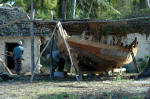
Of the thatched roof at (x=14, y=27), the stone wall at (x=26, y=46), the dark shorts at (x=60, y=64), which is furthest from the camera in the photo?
the stone wall at (x=26, y=46)

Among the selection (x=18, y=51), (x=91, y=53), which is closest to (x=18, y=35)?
(x=18, y=51)

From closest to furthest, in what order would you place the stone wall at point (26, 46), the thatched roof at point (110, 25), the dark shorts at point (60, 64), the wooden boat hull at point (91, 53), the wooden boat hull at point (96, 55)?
the thatched roof at point (110, 25) → the wooden boat hull at point (91, 53) → the wooden boat hull at point (96, 55) → the dark shorts at point (60, 64) → the stone wall at point (26, 46)

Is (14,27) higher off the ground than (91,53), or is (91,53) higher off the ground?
(14,27)

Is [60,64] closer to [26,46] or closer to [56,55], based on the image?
[56,55]

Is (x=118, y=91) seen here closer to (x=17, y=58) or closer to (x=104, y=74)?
(x=104, y=74)

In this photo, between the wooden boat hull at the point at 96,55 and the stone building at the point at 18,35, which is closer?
the wooden boat hull at the point at 96,55

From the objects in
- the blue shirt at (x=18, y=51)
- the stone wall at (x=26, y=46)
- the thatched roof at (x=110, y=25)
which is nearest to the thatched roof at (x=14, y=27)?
the stone wall at (x=26, y=46)

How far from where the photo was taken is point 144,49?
2461 cm

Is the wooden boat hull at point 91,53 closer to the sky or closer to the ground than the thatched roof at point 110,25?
closer to the ground

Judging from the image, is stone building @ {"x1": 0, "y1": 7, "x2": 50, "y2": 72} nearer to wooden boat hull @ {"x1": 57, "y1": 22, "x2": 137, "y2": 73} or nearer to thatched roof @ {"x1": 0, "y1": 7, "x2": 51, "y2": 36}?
thatched roof @ {"x1": 0, "y1": 7, "x2": 51, "y2": 36}

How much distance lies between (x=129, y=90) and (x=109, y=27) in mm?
5821

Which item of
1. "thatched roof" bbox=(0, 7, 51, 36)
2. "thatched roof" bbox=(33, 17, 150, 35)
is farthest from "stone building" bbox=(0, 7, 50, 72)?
"thatched roof" bbox=(33, 17, 150, 35)

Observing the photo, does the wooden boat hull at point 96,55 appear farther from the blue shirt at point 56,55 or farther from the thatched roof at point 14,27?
the thatched roof at point 14,27

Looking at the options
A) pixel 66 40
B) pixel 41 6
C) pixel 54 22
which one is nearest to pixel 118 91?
pixel 66 40
